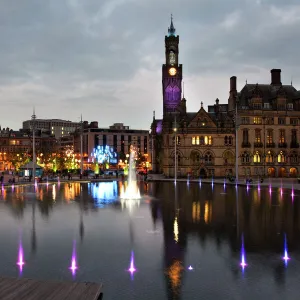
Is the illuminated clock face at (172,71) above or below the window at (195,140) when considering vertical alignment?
above

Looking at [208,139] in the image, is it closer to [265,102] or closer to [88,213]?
[265,102]

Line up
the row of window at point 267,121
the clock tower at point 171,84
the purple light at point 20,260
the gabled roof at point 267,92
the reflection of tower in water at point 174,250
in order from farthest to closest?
the clock tower at point 171,84 < the gabled roof at point 267,92 < the row of window at point 267,121 < the purple light at point 20,260 < the reflection of tower in water at point 174,250

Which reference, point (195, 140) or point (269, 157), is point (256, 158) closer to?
point (269, 157)

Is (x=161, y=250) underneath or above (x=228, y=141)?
underneath

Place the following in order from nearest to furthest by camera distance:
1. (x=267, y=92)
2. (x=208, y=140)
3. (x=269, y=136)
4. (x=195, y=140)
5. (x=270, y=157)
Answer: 1. (x=269, y=136)
2. (x=270, y=157)
3. (x=195, y=140)
4. (x=208, y=140)
5. (x=267, y=92)

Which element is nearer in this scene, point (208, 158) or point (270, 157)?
point (270, 157)

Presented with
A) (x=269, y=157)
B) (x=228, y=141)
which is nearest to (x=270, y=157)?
(x=269, y=157)

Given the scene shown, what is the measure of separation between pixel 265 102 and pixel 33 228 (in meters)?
80.6

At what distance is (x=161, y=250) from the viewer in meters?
20.2

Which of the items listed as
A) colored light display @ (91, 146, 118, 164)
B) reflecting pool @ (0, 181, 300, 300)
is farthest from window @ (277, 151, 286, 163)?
colored light display @ (91, 146, 118, 164)

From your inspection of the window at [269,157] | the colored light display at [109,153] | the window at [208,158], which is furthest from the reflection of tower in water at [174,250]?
the colored light display at [109,153]

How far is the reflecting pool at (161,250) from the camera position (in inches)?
587

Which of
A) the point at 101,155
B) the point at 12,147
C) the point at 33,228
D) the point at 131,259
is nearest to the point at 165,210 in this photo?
the point at 33,228

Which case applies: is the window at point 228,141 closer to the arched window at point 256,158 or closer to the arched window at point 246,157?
the arched window at point 246,157
